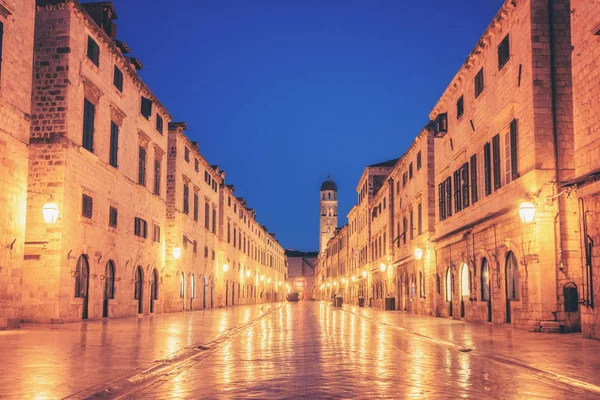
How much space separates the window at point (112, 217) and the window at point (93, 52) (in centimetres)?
640

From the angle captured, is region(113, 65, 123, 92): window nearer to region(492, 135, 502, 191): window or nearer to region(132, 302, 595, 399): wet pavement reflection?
region(492, 135, 502, 191): window

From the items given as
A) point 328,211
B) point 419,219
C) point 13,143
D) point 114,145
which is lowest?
point 419,219

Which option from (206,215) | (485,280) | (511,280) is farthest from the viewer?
(206,215)

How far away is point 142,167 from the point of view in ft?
113

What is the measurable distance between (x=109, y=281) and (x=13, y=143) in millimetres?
10779

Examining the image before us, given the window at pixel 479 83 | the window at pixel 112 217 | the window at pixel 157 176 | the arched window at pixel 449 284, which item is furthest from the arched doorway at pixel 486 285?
the window at pixel 157 176

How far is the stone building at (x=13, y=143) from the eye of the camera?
18781mm

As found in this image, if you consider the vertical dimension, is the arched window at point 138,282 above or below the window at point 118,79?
below

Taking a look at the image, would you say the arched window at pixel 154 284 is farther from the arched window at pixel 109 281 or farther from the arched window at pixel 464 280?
the arched window at pixel 464 280

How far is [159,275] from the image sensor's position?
37.1 m

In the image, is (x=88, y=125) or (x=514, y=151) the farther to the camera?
(x=88, y=125)

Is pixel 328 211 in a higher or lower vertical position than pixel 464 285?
higher

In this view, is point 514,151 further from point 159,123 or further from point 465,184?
point 159,123

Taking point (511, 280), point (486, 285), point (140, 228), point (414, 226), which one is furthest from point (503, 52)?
point (140, 228)
